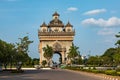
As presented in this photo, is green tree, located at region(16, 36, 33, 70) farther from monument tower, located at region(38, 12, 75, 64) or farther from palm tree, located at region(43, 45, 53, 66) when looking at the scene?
monument tower, located at region(38, 12, 75, 64)

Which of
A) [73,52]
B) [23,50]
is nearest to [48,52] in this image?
[73,52]

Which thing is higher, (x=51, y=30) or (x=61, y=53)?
(x=51, y=30)

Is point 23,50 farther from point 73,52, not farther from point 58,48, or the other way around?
point 58,48

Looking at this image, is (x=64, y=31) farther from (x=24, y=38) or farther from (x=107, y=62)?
(x=24, y=38)

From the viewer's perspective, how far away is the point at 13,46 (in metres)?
70.8

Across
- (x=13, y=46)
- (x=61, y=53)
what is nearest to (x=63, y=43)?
(x=61, y=53)

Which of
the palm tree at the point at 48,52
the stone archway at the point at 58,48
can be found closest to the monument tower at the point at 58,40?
the stone archway at the point at 58,48

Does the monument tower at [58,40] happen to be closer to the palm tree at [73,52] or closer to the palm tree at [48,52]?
the palm tree at [48,52]

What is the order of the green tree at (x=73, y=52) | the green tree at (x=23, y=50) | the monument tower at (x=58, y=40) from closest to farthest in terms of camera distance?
the green tree at (x=23, y=50) < the green tree at (x=73, y=52) < the monument tower at (x=58, y=40)

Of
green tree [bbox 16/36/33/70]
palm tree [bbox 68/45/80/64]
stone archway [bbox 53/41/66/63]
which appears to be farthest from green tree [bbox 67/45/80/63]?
green tree [bbox 16/36/33/70]

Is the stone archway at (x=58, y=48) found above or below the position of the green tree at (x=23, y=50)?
above

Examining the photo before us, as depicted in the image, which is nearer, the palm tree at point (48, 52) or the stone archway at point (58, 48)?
the palm tree at point (48, 52)

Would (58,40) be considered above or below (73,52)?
above

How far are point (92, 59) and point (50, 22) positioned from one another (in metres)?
27.7
